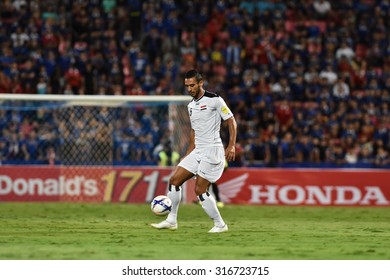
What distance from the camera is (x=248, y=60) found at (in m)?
31.6

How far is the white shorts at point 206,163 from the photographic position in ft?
47.8

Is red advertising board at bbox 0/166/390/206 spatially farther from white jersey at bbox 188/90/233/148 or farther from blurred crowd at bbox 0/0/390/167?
white jersey at bbox 188/90/233/148

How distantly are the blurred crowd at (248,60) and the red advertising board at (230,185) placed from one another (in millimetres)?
1676

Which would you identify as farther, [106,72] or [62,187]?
[106,72]

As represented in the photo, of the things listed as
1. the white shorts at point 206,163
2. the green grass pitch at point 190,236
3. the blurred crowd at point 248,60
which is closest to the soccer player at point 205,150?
the white shorts at point 206,163

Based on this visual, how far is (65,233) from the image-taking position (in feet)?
48.6

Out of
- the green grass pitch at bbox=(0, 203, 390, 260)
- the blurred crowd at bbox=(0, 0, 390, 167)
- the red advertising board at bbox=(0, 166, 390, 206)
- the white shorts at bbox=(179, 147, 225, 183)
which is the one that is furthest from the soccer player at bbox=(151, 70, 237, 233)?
the blurred crowd at bbox=(0, 0, 390, 167)

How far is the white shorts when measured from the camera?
47.8ft

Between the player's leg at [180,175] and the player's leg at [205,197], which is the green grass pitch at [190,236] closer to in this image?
the player's leg at [205,197]

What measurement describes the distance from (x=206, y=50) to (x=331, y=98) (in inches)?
174

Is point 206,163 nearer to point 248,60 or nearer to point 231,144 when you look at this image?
point 231,144

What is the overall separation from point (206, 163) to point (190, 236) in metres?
1.10

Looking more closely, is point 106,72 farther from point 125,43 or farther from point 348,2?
point 348,2
